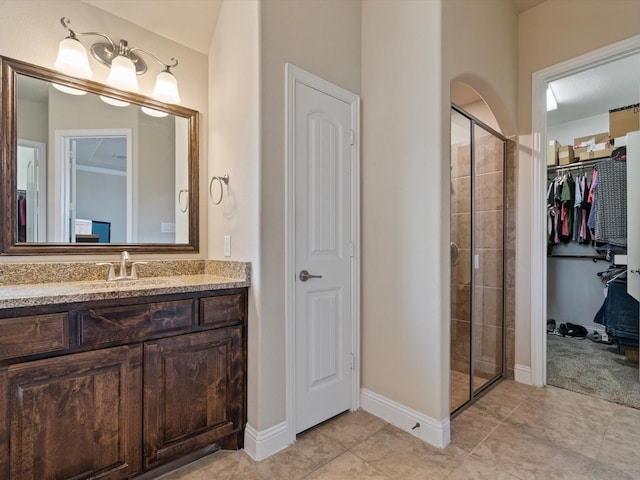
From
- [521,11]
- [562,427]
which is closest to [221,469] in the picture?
[562,427]

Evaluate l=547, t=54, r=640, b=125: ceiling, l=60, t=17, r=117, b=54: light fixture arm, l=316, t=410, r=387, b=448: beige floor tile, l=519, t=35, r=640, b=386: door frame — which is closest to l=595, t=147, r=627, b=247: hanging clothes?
l=547, t=54, r=640, b=125: ceiling

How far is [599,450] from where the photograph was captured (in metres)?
1.82

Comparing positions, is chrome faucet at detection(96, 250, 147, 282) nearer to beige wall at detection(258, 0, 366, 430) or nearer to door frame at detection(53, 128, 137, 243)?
door frame at detection(53, 128, 137, 243)

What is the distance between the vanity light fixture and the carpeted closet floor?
3.51 m

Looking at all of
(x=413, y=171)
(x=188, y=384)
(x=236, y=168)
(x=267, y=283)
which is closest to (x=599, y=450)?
(x=413, y=171)

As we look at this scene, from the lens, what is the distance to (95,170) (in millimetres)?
1954

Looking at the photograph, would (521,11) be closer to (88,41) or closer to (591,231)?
(591,231)

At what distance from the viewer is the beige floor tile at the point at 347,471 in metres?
1.62

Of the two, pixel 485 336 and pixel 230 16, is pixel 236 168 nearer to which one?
pixel 230 16

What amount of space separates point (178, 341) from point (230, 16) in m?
1.85

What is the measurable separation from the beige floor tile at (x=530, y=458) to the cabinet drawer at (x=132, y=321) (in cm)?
167

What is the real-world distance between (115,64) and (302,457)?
2366mm

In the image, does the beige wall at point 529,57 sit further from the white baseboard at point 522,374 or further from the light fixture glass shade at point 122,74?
the light fixture glass shade at point 122,74

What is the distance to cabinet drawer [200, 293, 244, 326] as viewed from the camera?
5.65ft
